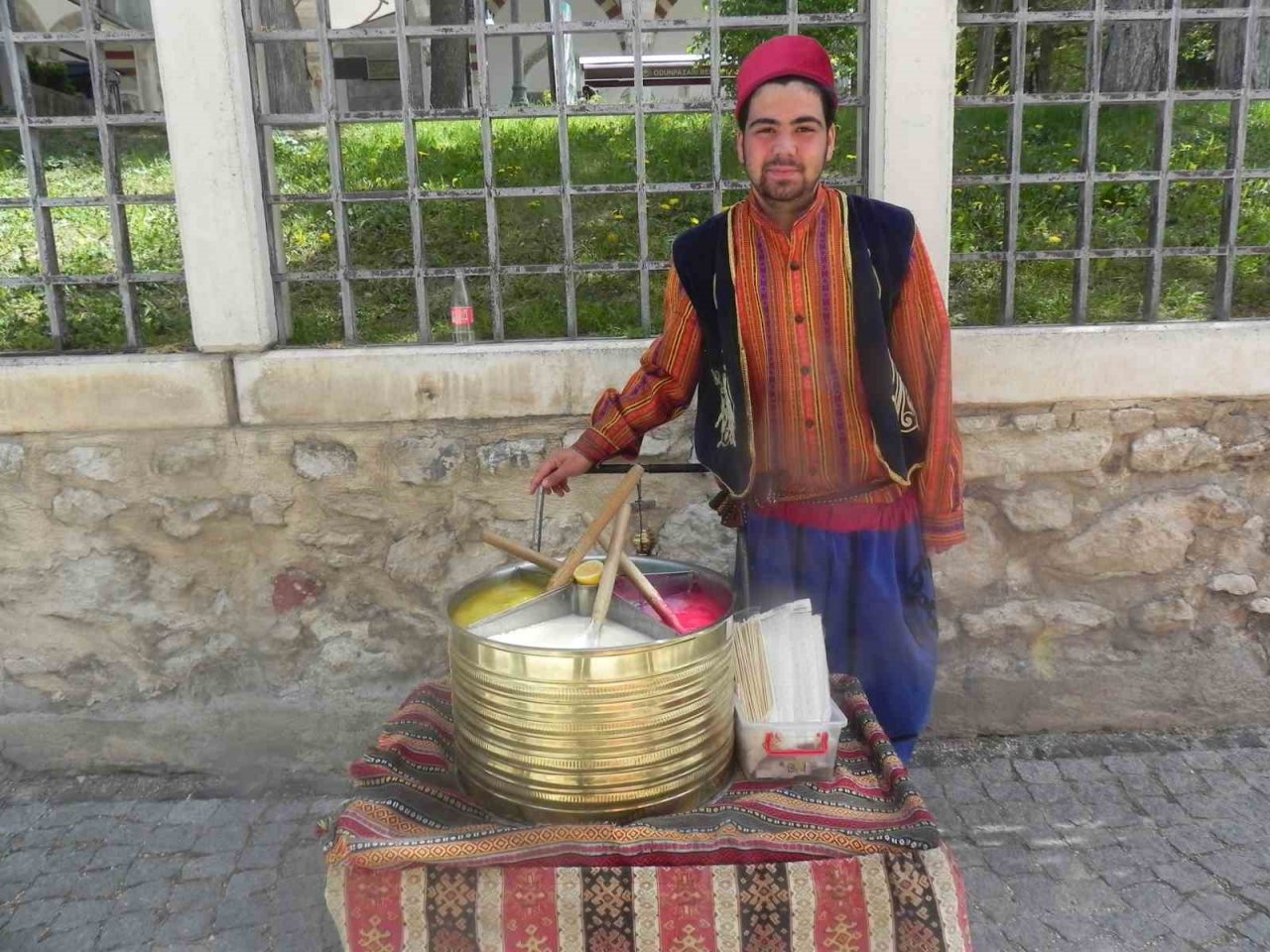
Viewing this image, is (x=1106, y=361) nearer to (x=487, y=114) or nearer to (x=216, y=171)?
(x=487, y=114)

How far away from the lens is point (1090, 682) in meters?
3.46

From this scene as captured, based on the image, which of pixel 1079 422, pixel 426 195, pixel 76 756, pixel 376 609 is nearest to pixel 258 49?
pixel 426 195

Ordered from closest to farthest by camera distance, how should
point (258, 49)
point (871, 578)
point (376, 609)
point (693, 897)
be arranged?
point (693, 897) < point (871, 578) < point (258, 49) < point (376, 609)

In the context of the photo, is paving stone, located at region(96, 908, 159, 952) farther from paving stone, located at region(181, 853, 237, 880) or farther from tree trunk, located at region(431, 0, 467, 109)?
tree trunk, located at region(431, 0, 467, 109)

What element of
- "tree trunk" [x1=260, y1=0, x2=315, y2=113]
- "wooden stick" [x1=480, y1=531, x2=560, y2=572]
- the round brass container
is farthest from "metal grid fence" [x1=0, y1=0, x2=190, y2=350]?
the round brass container

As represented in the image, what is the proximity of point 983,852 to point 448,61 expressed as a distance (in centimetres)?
301

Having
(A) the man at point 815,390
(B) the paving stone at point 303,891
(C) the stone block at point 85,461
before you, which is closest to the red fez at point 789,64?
(A) the man at point 815,390

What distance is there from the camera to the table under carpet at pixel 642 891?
1.48 m

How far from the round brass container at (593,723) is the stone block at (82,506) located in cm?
206

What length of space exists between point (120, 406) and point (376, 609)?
0.96 meters

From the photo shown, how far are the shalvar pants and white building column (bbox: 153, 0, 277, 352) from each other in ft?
5.57

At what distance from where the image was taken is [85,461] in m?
3.20

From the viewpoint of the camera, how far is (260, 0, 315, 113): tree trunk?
10.4 feet

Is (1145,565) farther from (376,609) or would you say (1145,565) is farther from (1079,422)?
(376,609)
